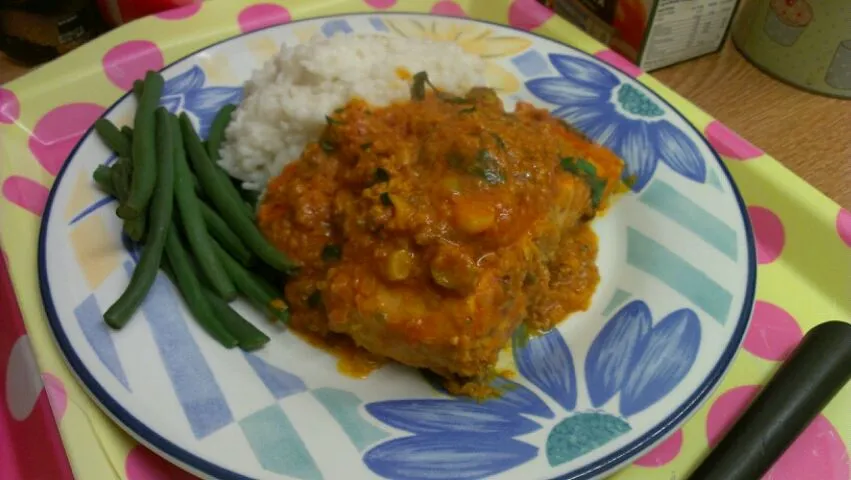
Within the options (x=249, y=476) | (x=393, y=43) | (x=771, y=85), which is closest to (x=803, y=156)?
(x=771, y=85)

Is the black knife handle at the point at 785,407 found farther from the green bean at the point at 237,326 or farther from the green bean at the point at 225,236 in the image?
the green bean at the point at 225,236

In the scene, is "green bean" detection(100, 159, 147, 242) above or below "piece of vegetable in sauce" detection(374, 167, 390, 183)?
below

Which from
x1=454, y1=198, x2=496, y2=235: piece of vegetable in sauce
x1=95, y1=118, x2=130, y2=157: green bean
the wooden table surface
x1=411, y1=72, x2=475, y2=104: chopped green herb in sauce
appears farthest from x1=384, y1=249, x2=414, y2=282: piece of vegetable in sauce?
the wooden table surface

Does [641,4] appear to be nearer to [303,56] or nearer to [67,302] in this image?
[303,56]

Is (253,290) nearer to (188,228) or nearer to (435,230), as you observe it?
(188,228)

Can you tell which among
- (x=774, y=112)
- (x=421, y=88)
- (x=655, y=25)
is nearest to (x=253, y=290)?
(x=421, y=88)

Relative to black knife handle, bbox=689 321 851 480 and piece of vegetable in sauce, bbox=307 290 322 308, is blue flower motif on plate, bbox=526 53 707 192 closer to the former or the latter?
black knife handle, bbox=689 321 851 480

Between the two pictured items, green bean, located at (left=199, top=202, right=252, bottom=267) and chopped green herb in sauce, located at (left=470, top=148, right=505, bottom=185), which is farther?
green bean, located at (left=199, top=202, right=252, bottom=267)

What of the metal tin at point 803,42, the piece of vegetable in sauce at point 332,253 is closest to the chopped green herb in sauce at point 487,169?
the piece of vegetable in sauce at point 332,253
